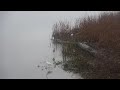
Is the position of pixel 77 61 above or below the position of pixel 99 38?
below

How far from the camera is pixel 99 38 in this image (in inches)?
181

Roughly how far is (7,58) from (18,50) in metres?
0.42

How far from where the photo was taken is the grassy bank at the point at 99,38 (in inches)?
136

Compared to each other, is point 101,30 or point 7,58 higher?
point 101,30

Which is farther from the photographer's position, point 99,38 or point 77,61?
point 99,38

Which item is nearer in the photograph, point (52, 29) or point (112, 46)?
point (112, 46)

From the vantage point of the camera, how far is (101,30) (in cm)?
475

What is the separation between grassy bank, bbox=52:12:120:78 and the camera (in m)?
3.44

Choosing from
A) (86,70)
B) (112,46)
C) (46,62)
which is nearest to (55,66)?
(46,62)
